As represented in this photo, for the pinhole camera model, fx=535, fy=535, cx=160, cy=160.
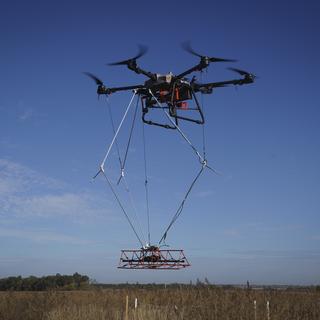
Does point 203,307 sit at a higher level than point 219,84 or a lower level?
lower

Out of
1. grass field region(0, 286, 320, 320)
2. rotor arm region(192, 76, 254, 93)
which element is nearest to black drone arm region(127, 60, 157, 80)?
rotor arm region(192, 76, 254, 93)

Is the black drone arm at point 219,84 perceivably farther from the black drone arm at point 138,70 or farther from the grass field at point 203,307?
the grass field at point 203,307

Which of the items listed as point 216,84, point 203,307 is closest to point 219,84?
point 216,84

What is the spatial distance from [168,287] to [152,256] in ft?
24.2

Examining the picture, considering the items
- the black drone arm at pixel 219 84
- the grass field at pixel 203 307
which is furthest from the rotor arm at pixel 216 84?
the grass field at pixel 203 307

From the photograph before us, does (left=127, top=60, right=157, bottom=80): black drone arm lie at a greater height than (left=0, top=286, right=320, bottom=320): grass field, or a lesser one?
greater

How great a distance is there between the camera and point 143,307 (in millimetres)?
18828

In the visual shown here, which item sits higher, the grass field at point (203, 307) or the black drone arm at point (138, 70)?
the black drone arm at point (138, 70)

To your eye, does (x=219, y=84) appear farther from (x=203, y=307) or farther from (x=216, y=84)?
(x=203, y=307)

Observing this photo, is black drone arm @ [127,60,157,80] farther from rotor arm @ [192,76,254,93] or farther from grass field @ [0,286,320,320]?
grass field @ [0,286,320,320]

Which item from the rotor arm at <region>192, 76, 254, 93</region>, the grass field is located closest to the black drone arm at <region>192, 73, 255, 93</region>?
the rotor arm at <region>192, 76, 254, 93</region>

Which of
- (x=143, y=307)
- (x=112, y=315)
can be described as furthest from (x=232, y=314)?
(x=112, y=315)

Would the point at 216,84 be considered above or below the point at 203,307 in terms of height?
above

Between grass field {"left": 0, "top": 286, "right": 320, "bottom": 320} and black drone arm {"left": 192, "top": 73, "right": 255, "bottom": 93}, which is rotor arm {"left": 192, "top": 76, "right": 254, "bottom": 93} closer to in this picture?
black drone arm {"left": 192, "top": 73, "right": 255, "bottom": 93}
